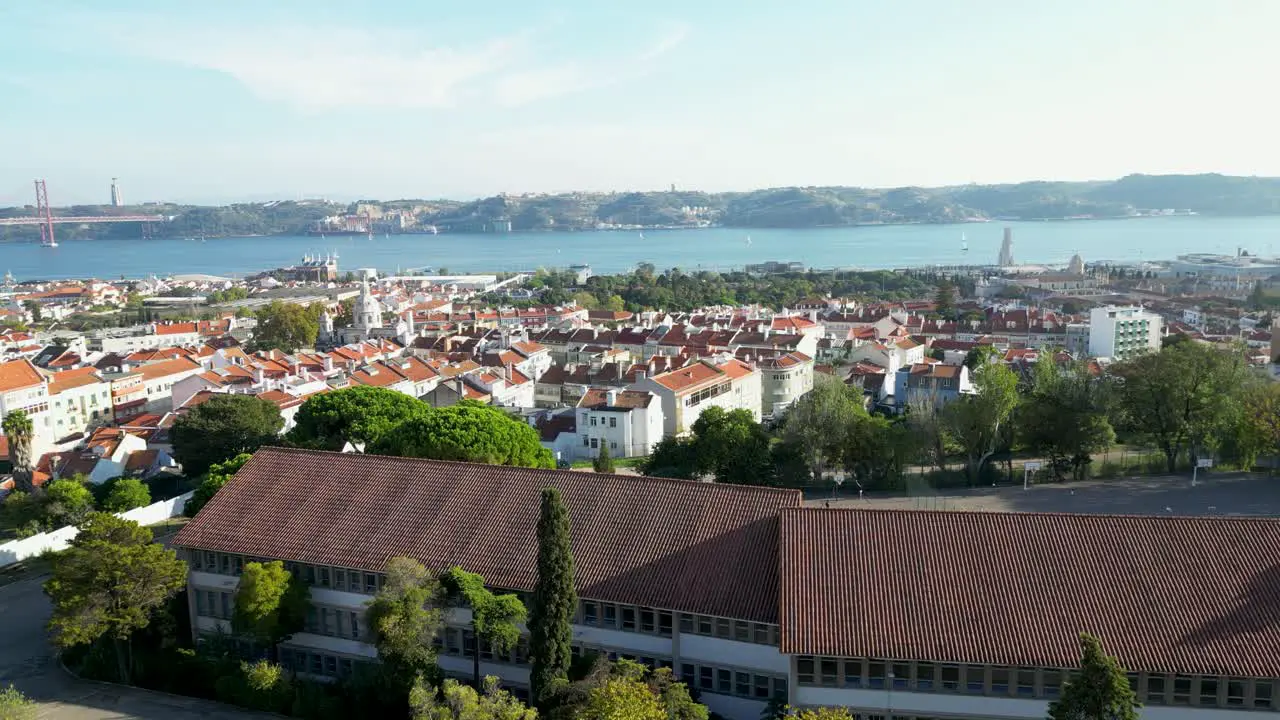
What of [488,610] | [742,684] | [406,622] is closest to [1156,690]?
[742,684]

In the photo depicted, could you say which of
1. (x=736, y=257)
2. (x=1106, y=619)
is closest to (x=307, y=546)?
(x=1106, y=619)

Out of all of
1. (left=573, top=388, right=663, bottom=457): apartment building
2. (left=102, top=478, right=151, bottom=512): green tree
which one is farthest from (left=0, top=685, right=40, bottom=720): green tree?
(left=573, top=388, right=663, bottom=457): apartment building

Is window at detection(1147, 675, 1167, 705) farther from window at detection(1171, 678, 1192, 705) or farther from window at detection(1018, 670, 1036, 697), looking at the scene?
window at detection(1018, 670, 1036, 697)

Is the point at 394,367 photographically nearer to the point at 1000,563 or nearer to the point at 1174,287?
the point at 1000,563

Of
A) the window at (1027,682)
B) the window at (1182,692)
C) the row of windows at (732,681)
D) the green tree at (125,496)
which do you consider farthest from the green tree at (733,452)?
the green tree at (125,496)

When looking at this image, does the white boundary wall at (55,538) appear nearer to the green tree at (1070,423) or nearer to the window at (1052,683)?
the window at (1052,683)

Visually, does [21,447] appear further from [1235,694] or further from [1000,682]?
[1235,694]
